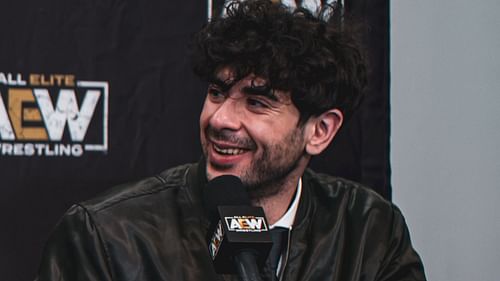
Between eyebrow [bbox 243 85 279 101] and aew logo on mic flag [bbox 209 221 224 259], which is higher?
eyebrow [bbox 243 85 279 101]

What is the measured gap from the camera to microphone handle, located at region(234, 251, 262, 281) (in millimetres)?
848

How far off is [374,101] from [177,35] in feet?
1.36

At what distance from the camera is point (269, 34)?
1.44 metres

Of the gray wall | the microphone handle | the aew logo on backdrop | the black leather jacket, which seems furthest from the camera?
the gray wall

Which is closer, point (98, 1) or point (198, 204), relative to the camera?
point (198, 204)

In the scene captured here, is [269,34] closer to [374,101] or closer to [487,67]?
[374,101]

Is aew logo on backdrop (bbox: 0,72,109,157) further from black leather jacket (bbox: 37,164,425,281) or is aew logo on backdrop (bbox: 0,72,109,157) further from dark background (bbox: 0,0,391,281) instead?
black leather jacket (bbox: 37,164,425,281)

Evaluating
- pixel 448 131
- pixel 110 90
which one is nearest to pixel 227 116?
pixel 110 90

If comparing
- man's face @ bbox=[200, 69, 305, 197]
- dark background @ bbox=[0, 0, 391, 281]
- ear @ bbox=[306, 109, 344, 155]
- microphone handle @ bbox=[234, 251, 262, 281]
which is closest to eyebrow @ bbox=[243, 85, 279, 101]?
man's face @ bbox=[200, 69, 305, 197]

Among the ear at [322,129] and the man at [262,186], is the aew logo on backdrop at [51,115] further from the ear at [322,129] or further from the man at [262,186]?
the ear at [322,129]

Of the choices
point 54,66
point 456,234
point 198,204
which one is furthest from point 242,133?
point 456,234

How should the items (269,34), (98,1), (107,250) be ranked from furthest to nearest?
(98,1) → (269,34) → (107,250)

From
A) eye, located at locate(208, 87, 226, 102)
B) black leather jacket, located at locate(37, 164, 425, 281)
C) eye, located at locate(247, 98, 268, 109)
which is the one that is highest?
eye, located at locate(208, 87, 226, 102)

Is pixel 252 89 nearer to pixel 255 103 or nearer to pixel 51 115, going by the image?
pixel 255 103
